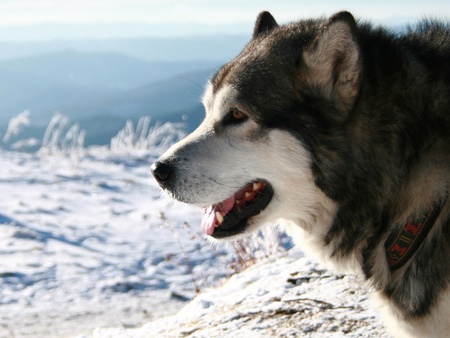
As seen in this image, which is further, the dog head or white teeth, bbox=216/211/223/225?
white teeth, bbox=216/211/223/225

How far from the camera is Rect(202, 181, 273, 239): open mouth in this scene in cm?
303

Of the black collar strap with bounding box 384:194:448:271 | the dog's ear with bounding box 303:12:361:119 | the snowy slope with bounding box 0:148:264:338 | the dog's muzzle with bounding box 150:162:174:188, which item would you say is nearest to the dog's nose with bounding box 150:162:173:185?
the dog's muzzle with bounding box 150:162:174:188

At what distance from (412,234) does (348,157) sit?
459 millimetres

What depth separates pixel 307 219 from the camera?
9.74 ft

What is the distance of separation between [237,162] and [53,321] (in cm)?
402

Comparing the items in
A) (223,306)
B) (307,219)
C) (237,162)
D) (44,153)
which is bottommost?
(44,153)

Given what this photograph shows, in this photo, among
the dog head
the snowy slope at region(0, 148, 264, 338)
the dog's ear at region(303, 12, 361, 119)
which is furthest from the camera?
the snowy slope at region(0, 148, 264, 338)

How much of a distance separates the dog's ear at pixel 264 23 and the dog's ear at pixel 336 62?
77 centimetres

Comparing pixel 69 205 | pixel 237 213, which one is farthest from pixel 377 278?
pixel 69 205

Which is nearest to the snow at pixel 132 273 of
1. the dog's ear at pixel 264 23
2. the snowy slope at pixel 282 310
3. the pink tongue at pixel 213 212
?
the snowy slope at pixel 282 310

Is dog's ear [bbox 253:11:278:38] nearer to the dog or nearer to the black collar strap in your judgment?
the dog

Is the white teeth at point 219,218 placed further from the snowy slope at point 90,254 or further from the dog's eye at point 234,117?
the snowy slope at point 90,254

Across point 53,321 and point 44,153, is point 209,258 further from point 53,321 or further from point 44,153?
point 44,153

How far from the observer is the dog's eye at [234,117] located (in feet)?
9.82
